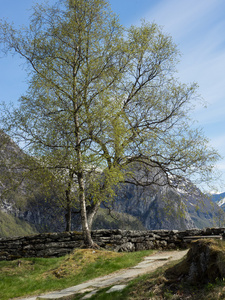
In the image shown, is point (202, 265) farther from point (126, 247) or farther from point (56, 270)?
point (126, 247)

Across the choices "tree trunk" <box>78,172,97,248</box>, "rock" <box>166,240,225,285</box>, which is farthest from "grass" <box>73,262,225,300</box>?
"tree trunk" <box>78,172,97,248</box>

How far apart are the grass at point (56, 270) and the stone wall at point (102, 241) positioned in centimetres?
124

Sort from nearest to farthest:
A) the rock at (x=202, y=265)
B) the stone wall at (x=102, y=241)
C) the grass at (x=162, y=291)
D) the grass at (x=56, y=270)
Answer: the grass at (x=162, y=291) → the rock at (x=202, y=265) → the grass at (x=56, y=270) → the stone wall at (x=102, y=241)

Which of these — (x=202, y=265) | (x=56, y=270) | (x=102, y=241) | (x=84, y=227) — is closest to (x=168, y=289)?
(x=202, y=265)

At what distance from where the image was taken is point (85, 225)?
43.3ft

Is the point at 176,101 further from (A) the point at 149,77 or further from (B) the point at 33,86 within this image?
(B) the point at 33,86

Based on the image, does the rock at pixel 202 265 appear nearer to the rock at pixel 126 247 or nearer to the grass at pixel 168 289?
the grass at pixel 168 289

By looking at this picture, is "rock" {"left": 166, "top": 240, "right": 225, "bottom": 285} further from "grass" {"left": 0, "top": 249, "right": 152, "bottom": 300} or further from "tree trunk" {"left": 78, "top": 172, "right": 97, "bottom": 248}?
"tree trunk" {"left": 78, "top": 172, "right": 97, "bottom": 248}

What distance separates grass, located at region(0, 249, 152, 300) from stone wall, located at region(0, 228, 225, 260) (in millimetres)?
1235

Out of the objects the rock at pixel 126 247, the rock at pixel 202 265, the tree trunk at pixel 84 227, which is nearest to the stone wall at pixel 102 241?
the rock at pixel 126 247

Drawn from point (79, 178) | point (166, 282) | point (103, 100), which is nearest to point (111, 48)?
point (103, 100)

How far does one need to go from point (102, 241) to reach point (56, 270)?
358 centimetres

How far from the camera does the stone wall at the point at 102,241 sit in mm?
13516

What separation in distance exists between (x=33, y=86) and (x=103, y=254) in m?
8.24
